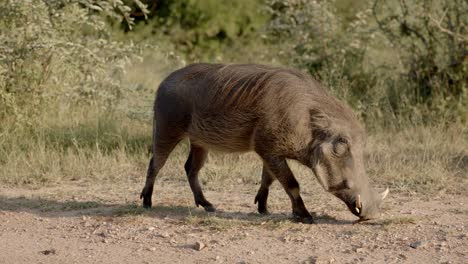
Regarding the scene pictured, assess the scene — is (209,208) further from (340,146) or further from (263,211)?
(340,146)

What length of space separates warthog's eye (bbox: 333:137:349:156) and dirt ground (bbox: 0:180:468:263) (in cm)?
52

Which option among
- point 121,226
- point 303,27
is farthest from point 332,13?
point 121,226

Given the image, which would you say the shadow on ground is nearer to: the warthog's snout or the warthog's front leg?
A: the warthog's front leg

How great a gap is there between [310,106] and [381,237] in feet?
3.45

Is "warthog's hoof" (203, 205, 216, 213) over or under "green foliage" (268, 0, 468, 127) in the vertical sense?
under

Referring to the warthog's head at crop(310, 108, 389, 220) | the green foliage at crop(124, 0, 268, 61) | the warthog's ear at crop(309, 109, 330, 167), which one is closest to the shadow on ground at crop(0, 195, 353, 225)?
the warthog's head at crop(310, 108, 389, 220)

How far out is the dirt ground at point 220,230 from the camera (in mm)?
4984

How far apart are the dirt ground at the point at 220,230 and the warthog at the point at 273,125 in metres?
0.23

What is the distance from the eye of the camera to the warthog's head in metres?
5.50

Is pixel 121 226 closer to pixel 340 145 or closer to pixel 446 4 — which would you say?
pixel 340 145

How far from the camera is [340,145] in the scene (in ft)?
18.1

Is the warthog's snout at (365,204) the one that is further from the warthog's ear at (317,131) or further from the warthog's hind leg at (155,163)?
the warthog's hind leg at (155,163)

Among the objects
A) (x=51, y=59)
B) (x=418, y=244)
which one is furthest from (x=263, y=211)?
(x=51, y=59)

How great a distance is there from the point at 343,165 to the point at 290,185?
16.3 inches
